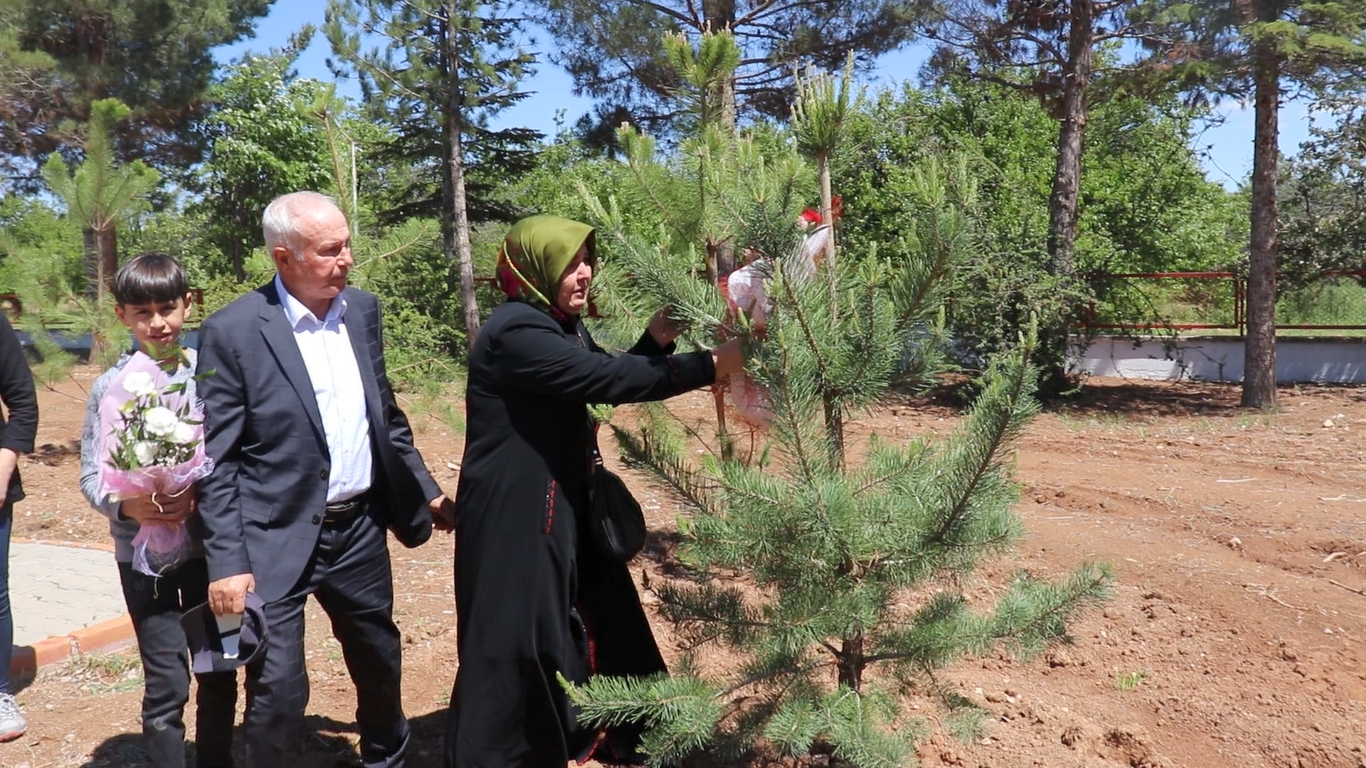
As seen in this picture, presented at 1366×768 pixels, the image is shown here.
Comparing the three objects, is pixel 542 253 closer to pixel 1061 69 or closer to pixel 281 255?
pixel 281 255

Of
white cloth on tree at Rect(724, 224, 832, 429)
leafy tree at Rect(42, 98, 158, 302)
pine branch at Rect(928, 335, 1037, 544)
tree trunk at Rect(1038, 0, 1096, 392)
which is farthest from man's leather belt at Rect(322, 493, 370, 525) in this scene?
tree trunk at Rect(1038, 0, 1096, 392)

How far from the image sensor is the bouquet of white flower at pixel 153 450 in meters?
2.67

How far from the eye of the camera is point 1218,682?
3.82 metres

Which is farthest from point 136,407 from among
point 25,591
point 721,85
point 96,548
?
point 96,548

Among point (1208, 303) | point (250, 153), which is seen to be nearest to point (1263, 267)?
point (1208, 303)

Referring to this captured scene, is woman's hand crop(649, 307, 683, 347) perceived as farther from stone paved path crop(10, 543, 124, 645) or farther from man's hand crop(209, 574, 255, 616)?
stone paved path crop(10, 543, 124, 645)

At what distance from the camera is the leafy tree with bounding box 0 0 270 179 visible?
52.1ft

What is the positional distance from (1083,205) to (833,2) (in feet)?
17.6

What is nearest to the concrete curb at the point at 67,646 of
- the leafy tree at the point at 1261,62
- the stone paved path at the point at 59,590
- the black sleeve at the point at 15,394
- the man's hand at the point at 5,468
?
the stone paved path at the point at 59,590

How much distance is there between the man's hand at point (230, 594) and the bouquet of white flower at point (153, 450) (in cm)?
A: 28

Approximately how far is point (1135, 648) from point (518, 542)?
2636 millimetres

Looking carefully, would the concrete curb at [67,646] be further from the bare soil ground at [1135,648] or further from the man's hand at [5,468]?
the man's hand at [5,468]

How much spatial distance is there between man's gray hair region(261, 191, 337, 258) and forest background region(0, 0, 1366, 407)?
2.32 meters

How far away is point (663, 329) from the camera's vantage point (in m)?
2.81
